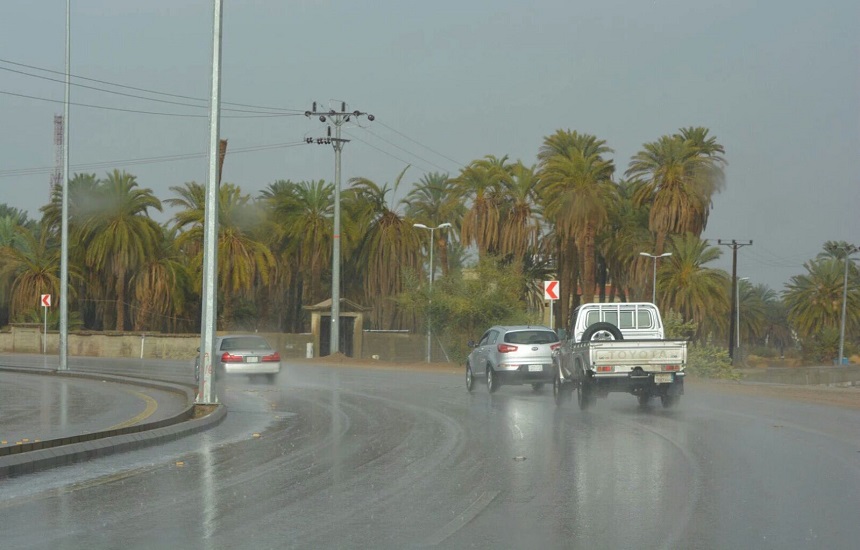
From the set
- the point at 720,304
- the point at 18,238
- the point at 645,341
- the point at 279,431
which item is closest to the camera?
the point at 279,431

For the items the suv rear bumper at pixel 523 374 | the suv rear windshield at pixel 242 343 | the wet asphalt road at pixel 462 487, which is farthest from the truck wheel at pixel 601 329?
the suv rear windshield at pixel 242 343

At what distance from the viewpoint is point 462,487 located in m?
11.3

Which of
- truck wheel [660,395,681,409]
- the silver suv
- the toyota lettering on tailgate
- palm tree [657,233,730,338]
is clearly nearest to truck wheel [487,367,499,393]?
the silver suv

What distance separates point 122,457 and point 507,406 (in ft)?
38.0

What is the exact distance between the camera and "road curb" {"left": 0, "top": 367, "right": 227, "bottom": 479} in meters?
12.5

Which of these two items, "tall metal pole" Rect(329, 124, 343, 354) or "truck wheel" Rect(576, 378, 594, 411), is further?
"tall metal pole" Rect(329, 124, 343, 354)

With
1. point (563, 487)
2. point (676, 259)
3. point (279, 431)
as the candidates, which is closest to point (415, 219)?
point (676, 259)

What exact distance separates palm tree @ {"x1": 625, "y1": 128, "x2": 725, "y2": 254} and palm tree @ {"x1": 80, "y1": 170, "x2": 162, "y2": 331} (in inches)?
1187

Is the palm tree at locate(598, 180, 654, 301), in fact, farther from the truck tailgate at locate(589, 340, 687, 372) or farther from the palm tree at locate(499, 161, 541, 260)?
the truck tailgate at locate(589, 340, 687, 372)

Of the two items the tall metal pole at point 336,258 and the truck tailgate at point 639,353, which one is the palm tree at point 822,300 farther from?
the truck tailgate at point 639,353

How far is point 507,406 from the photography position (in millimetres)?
24156

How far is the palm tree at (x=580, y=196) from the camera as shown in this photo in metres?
62.2

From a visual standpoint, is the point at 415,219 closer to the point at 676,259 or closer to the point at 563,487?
the point at 676,259

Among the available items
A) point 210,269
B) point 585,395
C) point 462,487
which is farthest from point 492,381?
point 462,487
